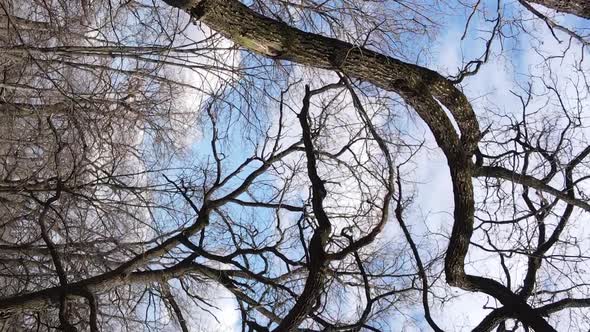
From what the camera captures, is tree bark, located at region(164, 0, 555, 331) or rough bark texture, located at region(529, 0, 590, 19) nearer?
tree bark, located at region(164, 0, 555, 331)

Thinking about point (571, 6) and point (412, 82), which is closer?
point (412, 82)

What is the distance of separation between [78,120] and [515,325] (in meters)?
5.28

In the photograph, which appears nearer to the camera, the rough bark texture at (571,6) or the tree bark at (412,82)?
the tree bark at (412,82)

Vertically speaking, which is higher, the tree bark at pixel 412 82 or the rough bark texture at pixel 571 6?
the rough bark texture at pixel 571 6

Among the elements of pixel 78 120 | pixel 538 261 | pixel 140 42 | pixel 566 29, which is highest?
pixel 140 42

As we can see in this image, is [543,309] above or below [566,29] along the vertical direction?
below

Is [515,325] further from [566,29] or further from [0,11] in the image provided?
[0,11]

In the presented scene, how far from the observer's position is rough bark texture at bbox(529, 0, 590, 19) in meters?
5.44

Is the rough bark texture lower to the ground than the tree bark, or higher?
higher

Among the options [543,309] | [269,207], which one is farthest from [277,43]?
[543,309]

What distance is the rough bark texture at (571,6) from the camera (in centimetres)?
544

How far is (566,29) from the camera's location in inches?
255

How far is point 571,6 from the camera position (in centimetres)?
547

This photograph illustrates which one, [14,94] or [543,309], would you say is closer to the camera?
[543,309]
